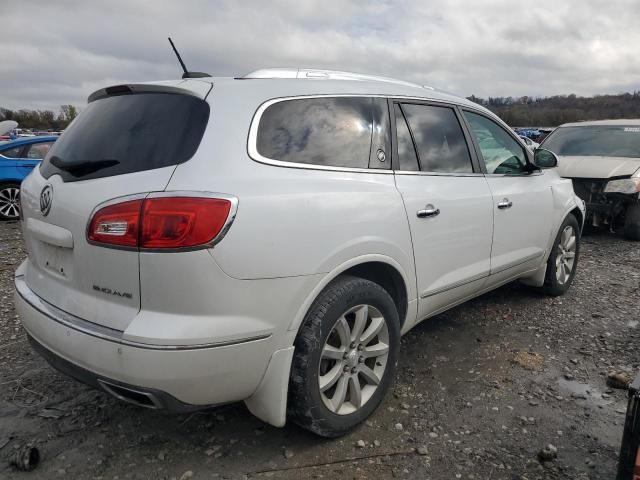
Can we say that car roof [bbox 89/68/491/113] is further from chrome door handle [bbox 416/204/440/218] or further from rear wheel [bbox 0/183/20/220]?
rear wheel [bbox 0/183/20/220]

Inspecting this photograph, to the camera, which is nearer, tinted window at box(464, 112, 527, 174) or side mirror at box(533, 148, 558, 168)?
tinted window at box(464, 112, 527, 174)

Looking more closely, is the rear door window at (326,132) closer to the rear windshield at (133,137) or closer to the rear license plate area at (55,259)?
the rear windshield at (133,137)

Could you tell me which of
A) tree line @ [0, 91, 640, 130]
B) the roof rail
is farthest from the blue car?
tree line @ [0, 91, 640, 130]

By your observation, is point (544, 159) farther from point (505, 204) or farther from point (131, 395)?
point (131, 395)

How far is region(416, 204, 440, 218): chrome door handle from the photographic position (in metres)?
2.79

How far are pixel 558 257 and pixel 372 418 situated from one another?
270 cm

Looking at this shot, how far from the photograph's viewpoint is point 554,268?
4.53 meters

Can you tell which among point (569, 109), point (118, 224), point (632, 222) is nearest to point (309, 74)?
point (118, 224)

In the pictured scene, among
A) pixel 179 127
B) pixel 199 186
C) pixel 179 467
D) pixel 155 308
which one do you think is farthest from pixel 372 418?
pixel 179 127

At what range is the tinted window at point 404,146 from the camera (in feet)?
9.41

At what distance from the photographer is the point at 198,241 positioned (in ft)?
6.27

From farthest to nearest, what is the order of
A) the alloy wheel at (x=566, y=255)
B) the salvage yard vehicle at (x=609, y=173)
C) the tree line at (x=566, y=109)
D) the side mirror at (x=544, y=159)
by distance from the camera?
the tree line at (x=566, y=109)
the salvage yard vehicle at (x=609, y=173)
the alloy wheel at (x=566, y=255)
the side mirror at (x=544, y=159)

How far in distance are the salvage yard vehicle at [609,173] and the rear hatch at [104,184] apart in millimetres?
6442

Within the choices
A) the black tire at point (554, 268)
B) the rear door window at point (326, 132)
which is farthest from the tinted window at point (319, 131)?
the black tire at point (554, 268)
